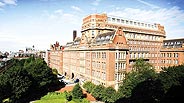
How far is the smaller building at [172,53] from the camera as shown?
8162 centimetres

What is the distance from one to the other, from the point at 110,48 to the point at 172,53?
130ft

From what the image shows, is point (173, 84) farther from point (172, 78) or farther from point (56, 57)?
point (56, 57)

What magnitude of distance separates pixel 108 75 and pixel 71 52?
3856cm

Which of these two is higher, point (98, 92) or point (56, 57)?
point (56, 57)

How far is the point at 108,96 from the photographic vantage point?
174 feet

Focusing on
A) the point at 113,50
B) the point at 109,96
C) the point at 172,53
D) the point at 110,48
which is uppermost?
the point at 110,48

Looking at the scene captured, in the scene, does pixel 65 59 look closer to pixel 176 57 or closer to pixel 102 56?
pixel 102 56

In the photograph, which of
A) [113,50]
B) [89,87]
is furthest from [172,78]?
[89,87]

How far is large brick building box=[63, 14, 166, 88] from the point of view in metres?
61.8

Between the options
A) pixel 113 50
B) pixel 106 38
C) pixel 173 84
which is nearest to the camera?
pixel 173 84

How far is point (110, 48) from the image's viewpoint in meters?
60.3

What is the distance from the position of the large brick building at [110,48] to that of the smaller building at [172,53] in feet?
9.03

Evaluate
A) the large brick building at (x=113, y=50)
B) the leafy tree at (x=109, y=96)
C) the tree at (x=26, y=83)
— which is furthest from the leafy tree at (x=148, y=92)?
the tree at (x=26, y=83)

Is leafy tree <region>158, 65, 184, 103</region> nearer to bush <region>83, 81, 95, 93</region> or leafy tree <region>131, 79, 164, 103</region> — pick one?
leafy tree <region>131, 79, 164, 103</region>
